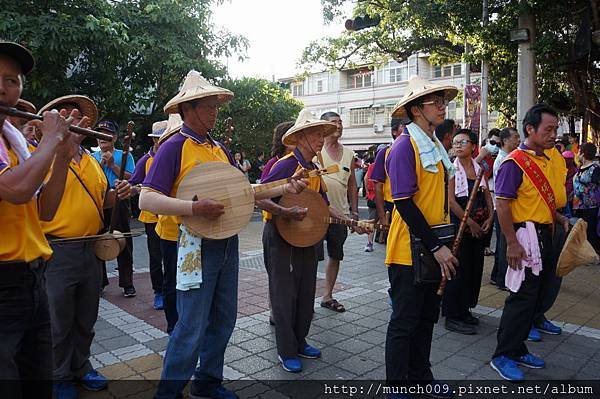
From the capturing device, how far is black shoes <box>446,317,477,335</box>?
15.8 ft

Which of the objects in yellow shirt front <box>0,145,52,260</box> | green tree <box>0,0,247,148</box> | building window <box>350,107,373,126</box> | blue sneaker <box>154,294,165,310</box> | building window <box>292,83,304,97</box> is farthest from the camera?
building window <box>292,83,304,97</box>

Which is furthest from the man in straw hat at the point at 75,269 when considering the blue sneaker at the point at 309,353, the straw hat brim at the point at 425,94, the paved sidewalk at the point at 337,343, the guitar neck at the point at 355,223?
the straw hat brim at the point at 425,94

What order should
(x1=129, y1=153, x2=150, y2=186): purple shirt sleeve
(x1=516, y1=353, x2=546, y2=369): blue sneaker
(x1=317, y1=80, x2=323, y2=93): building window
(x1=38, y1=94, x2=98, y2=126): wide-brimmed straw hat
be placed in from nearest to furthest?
(x1=38, y1=94, x2=98, y2=126): wide-brimmed straw hat
(x1=516, y1=353, x2=546, y2=369): blue sneaker
(x1=129, y1=153, x2=150, y2=186): purple shirt sleeve
(x1=317, y1=80, x2=323, y2=93): building window

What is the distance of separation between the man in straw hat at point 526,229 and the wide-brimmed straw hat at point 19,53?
3.42m

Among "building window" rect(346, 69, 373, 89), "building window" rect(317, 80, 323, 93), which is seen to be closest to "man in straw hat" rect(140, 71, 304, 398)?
"building window" rect(346, 69, 373, 89)

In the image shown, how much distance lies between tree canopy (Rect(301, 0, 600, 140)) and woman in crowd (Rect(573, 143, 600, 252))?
3438 mm

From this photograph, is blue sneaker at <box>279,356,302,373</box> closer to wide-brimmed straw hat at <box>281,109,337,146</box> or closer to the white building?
wide-brimmed straw hat at <box>281,109,337,146</box>

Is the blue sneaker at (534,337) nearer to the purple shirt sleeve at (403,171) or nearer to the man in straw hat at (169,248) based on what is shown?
the purple shirt sleeve at (403,171)

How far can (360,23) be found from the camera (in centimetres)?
1609

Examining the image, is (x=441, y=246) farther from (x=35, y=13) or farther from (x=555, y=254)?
(x=35, y=13)

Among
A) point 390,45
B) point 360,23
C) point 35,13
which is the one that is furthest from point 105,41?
point 390,45

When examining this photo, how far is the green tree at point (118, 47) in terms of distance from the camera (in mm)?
11562

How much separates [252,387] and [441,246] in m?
1.80

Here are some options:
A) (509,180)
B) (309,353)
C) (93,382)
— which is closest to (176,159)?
(93,382)
